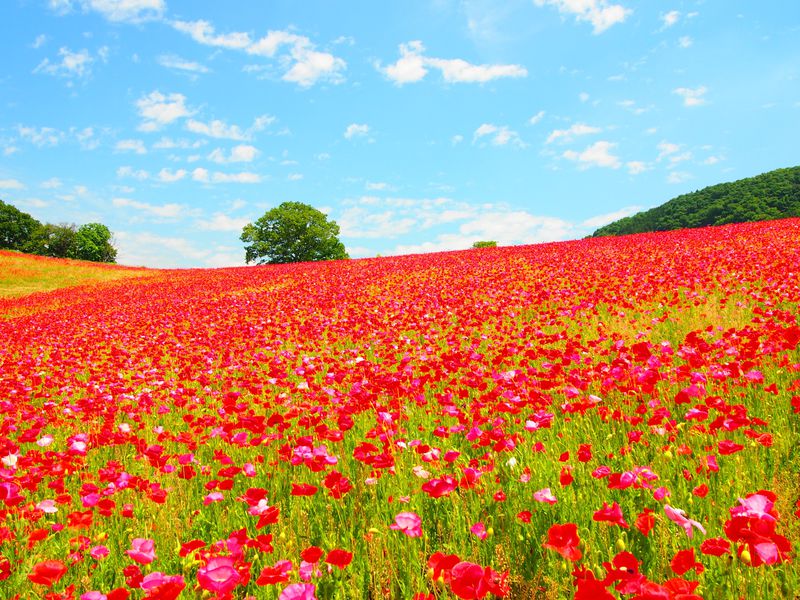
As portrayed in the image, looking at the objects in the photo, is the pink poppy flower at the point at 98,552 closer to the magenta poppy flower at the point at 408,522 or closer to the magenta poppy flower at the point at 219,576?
the magenta poppy flower at the point at 219,576

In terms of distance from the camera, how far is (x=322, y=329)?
10.3m

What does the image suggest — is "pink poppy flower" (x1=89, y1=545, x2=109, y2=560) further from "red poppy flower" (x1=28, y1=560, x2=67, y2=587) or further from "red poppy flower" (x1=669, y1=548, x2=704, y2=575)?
"red poppy flower" (x1=669, y1=548, x2=704, y2=575)

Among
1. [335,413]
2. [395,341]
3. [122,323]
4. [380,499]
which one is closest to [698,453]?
[380,499]

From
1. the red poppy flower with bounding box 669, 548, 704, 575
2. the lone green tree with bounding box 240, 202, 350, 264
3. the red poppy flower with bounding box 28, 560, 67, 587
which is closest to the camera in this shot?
the red poppy flower with bounding box 669, 548, 704, 575

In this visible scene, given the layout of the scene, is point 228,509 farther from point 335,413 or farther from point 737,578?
point 737,578

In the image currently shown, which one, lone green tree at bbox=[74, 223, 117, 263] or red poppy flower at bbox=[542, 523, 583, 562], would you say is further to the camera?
lone green tree at bbox=[74, 223, 117, 263]

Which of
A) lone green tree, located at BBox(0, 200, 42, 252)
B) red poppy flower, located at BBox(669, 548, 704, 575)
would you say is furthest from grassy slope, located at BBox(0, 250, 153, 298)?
lone green tree, located at BBox(0, 200, 42, 252)

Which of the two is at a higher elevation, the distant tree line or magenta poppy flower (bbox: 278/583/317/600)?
the distant tree line

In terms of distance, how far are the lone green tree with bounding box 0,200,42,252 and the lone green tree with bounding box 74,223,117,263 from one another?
27.4 feet

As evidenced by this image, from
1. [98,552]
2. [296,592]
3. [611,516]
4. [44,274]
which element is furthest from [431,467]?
[44,274]

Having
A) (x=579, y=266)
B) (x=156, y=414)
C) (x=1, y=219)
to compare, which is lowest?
(x=156, y=414)

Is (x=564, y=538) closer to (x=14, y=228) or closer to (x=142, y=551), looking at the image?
(x=142, y=551)

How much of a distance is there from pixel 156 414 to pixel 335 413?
9.41 feet

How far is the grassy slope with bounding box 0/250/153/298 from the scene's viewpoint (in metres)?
32.7
